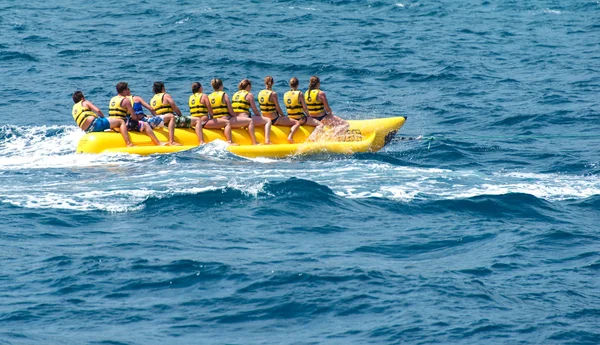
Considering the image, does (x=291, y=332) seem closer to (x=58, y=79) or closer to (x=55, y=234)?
(x=55, y=234)

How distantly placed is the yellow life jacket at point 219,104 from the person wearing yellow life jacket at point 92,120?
1358mm

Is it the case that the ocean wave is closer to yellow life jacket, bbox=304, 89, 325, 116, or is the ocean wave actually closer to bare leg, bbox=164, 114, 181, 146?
bare leg, bbox=164, 114, 181, 146

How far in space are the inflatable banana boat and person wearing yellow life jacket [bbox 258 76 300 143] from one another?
8cm

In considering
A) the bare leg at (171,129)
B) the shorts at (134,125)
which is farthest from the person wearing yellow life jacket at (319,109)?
the shorts at (134,125)

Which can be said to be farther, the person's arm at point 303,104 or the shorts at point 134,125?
the person's arm at point 303,104

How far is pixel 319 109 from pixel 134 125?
9.34ft

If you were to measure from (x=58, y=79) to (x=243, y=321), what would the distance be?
1356cm

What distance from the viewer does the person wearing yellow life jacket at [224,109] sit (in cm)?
1438

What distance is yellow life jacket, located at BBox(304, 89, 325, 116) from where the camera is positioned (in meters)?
14.8

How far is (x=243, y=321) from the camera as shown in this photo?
7.67 meters

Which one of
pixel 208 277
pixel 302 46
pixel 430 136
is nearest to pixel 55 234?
pixel 208 277

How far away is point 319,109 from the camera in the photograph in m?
14.9

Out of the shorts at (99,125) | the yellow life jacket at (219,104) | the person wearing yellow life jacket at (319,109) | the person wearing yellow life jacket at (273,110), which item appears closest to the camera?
the shorts at (99,125)

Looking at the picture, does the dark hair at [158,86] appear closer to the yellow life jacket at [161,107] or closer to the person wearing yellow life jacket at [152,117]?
the yellow life jacket at [161,107]
